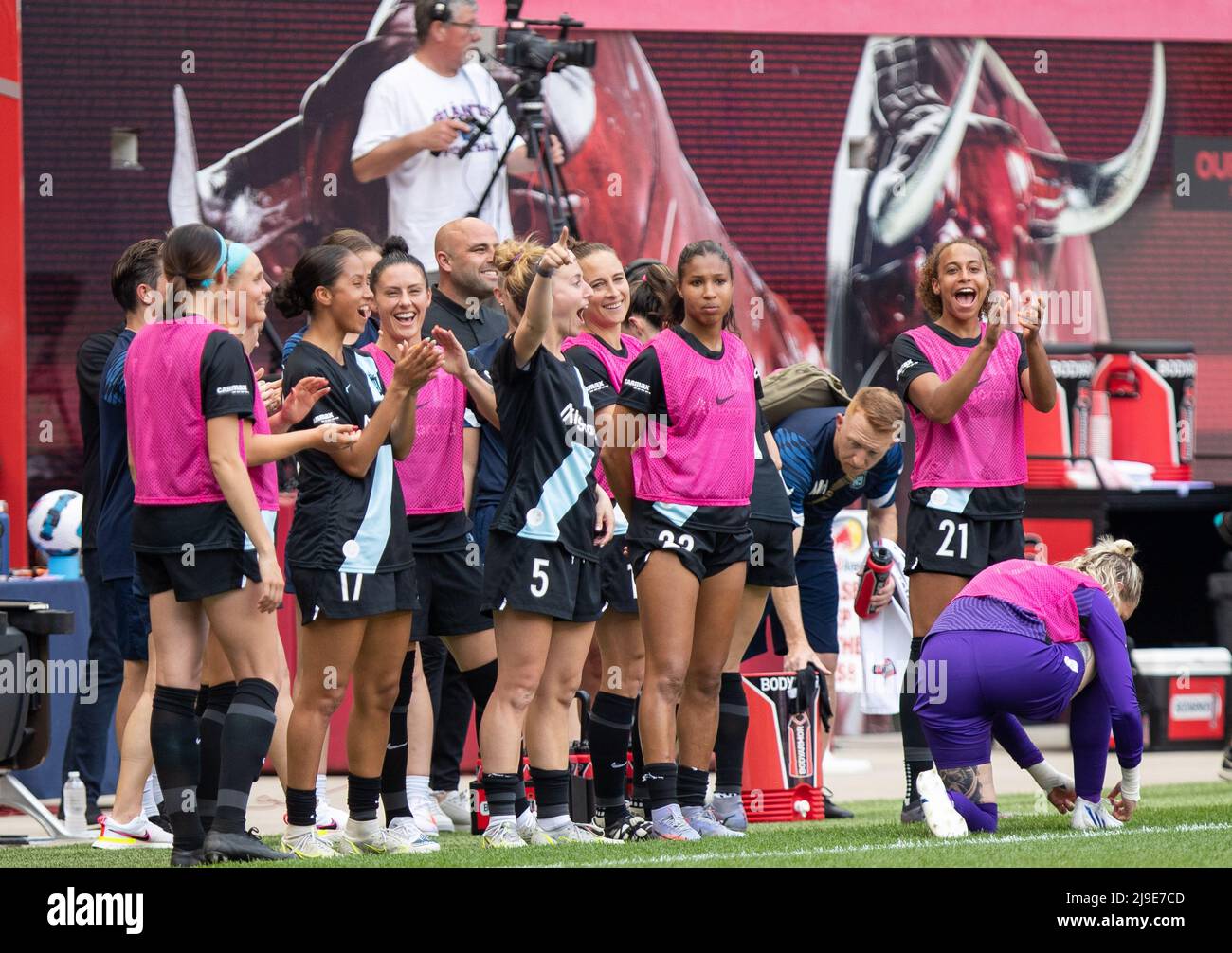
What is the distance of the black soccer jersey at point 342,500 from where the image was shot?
5258 mm

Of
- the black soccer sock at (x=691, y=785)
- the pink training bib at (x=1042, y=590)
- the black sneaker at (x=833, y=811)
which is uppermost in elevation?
the pink training bib at (x=1042, y=590)

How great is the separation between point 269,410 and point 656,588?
5.46 ft

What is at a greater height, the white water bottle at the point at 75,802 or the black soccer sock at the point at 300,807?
the black soccer sock at the point at 300,807

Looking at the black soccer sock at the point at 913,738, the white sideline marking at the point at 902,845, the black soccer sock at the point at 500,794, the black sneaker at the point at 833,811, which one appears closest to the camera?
the white sideline marking at the point at 902,845

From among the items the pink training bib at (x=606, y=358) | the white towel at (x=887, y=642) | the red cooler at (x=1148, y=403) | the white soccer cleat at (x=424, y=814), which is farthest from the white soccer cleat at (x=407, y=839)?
the red cooler at (x=1148, y=403)

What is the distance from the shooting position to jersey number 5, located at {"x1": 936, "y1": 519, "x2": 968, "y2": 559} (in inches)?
241

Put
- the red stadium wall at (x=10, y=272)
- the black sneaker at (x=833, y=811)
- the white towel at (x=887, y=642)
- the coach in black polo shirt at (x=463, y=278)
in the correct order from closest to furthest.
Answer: the coach in black polo shirt at (x=463, y=278)
the black sneaker at (x=833, y=811)
the white towel at (x=887, y=642)
the red stadium wall at (x=10, y=272)

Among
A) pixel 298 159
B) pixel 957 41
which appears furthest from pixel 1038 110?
pixel 298 159

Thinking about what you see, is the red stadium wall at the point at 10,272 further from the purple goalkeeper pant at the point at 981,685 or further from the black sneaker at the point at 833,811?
the purple goalkeeper pant at the point at 981,685

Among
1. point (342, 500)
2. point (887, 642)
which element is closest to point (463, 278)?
point (342, 500)

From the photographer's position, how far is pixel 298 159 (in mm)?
10445

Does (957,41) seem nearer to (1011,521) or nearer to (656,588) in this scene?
(1011,521)

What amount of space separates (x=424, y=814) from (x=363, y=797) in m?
0.93

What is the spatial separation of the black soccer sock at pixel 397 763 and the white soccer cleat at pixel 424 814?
29 cm
